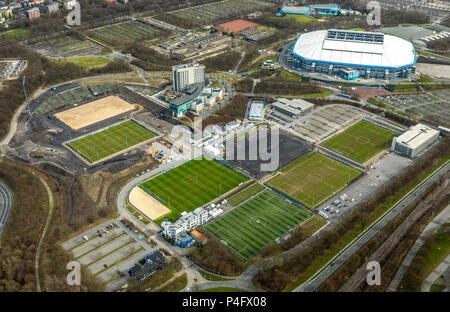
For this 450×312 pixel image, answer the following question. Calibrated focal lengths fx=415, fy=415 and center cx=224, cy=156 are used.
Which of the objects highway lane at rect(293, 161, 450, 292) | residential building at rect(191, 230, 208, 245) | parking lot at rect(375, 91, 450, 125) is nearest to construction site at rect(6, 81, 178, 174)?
residential building at rect(191, 230, 208, 245)

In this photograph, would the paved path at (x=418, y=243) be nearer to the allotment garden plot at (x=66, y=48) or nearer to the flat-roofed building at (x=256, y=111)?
the flat-roofed building at (x=256, y=111)

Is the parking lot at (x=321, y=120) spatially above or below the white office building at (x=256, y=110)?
below

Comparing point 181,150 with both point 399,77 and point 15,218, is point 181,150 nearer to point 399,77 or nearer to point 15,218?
point 15,218

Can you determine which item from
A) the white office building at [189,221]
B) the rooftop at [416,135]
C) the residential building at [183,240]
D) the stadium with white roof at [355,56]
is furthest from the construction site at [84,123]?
the rooftop at [416,135]

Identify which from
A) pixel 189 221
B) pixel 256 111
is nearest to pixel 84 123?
pixel 256 111

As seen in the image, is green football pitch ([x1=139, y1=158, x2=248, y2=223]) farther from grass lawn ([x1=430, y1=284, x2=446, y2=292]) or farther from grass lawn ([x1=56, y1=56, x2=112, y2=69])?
grass lawn ([x1=56, y1=56, x2=112, y2=69])
